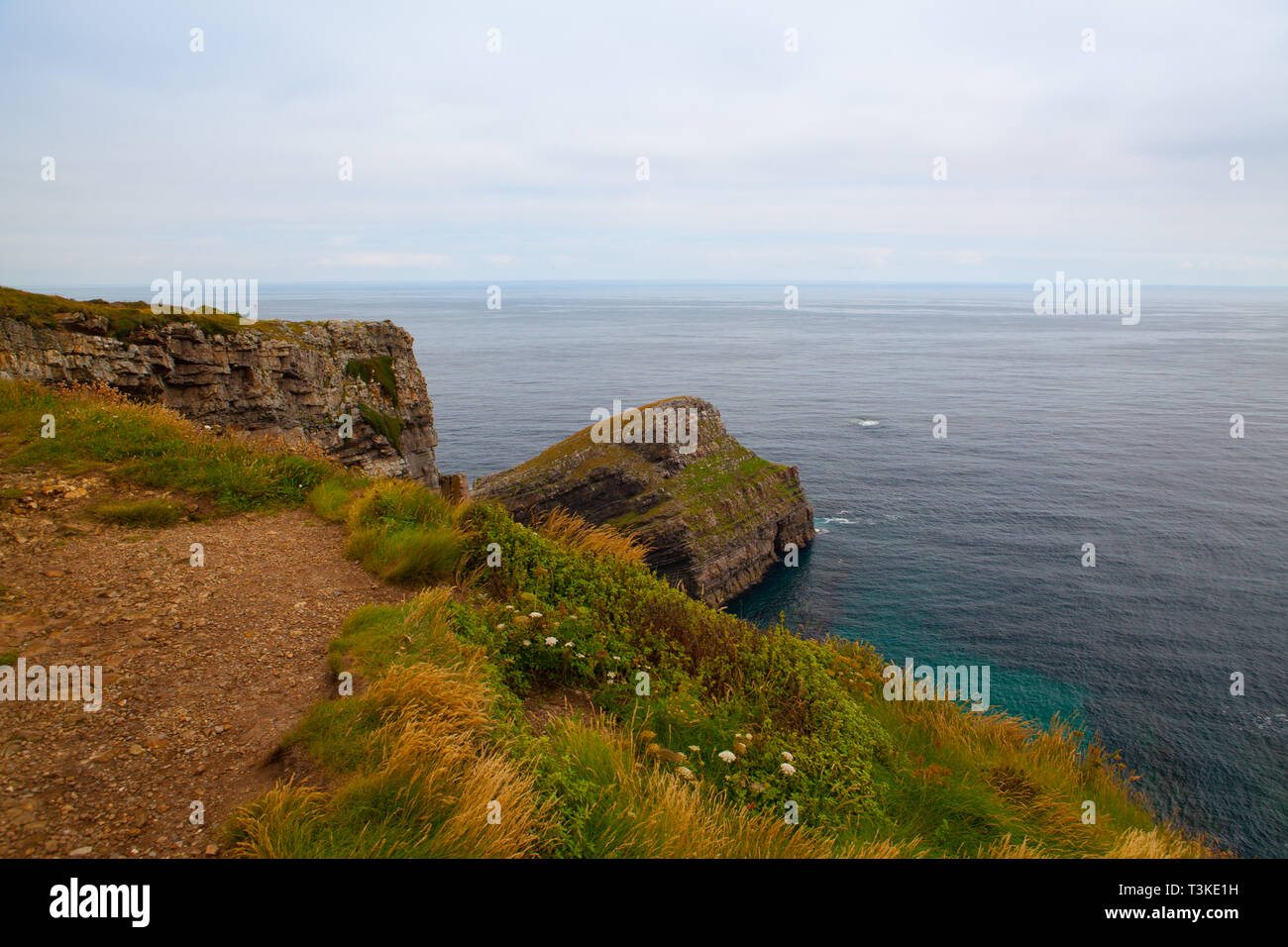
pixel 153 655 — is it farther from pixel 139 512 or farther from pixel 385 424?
pixel 385 424

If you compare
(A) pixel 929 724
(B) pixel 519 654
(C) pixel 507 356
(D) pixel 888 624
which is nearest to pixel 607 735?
(B) pixel 519 654

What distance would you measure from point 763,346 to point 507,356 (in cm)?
5773

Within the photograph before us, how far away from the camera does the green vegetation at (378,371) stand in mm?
41438

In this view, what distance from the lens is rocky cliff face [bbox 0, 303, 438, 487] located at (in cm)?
2662

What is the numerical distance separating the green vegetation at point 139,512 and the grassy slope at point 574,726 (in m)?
0.88

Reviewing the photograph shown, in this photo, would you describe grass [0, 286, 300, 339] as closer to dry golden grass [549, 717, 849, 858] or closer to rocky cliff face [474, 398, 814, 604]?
rocky cliff face [474, 398, 814, 604]

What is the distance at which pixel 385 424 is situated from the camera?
4197 centimetres

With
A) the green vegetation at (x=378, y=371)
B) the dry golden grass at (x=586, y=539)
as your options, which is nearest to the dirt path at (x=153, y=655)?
the dry golden grass at (x=586, y=539)

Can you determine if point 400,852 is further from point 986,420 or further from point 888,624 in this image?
point 986,420
